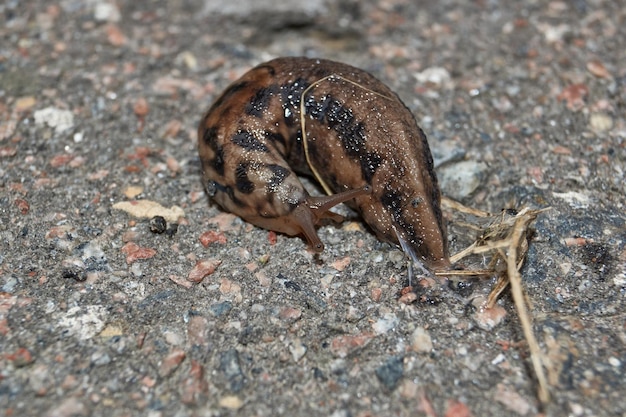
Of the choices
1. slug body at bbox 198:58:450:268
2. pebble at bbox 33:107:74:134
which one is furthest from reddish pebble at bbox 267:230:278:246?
pebble at bbox 33:107:74:134

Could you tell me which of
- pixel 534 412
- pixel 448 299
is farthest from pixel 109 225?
pixel 534 412

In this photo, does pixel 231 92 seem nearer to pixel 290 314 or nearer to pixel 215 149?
pixel 215 149

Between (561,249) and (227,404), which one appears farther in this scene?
(561,249)

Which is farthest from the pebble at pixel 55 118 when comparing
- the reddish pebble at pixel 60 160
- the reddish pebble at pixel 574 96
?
the reddish pebble at pixel 574 96

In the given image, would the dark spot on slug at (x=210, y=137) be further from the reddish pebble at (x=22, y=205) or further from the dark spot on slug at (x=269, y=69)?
the reddish pebble at (x=22, y=205)

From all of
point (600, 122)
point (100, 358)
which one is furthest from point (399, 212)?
point (600, 122)

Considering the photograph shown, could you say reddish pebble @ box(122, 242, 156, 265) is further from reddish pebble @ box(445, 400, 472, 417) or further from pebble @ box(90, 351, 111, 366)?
reddish pebble @ box(445, 400, 472, 417)

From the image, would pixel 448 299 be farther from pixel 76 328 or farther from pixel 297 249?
pixel 76 328
